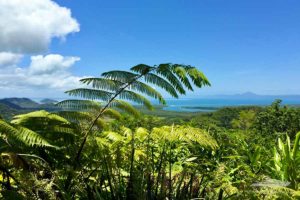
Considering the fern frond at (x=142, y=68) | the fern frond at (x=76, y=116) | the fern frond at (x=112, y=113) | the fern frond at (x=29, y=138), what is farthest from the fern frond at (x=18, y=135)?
the fern frond at (x=142, y=68)

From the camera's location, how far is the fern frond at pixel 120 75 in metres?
3.58

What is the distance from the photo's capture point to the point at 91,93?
11.9 feet

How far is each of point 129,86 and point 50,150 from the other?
969mm

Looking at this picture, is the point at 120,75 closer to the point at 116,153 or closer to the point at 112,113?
the point at 112,113

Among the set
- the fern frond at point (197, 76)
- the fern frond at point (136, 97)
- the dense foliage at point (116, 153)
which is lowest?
the dense foliage at point (116, 153)

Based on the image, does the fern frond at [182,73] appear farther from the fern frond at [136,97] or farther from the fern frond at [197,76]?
the fern frond at [136,97]

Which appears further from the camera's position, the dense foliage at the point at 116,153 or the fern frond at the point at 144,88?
the fern frond at the point at 144,88

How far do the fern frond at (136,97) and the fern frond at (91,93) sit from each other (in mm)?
140

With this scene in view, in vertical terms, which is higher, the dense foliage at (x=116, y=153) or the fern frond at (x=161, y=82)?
the fern frond at (x=161, y=82)

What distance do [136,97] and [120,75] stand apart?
284mm

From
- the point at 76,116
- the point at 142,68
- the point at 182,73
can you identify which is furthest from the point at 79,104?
the point at 182,73

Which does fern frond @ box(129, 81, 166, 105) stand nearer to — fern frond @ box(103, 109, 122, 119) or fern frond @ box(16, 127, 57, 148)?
fern frond @ box(103, 109, 122, 119)

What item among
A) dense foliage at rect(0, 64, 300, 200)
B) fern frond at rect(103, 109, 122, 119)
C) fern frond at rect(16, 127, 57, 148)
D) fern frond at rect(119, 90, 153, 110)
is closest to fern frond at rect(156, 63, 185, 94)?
dense foliage at rect(0, 64, 300, 200)

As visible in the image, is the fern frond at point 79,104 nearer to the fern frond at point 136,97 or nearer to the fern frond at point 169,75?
the fern frond at point 136,97
